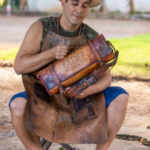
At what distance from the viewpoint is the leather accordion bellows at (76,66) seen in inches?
111

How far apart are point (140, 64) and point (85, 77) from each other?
511cm

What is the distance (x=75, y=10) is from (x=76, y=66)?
1.81 ft

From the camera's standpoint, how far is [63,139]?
294 cm

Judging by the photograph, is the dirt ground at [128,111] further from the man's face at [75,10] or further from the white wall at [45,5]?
the white wall at [45,5]

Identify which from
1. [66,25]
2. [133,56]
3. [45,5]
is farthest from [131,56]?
[45,5]

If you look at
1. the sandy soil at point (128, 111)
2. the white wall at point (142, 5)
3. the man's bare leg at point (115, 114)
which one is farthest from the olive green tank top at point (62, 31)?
the white wall at point (142, 5)

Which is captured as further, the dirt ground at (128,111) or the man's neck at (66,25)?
the dirt ground at (128,111)

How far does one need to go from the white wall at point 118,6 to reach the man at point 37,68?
17.5m

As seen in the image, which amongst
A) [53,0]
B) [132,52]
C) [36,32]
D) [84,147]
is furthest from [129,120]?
[53,0]

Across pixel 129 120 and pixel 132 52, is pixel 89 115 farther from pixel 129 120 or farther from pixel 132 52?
pixel 132 52

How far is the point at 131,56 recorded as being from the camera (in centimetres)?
862

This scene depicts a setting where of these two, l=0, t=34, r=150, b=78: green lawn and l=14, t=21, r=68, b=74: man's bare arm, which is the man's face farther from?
l=0, t=34, r=150, b=78: green lawn

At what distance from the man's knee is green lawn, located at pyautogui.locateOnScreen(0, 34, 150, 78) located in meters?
4.12

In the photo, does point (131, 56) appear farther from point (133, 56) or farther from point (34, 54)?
point (34, 54)
